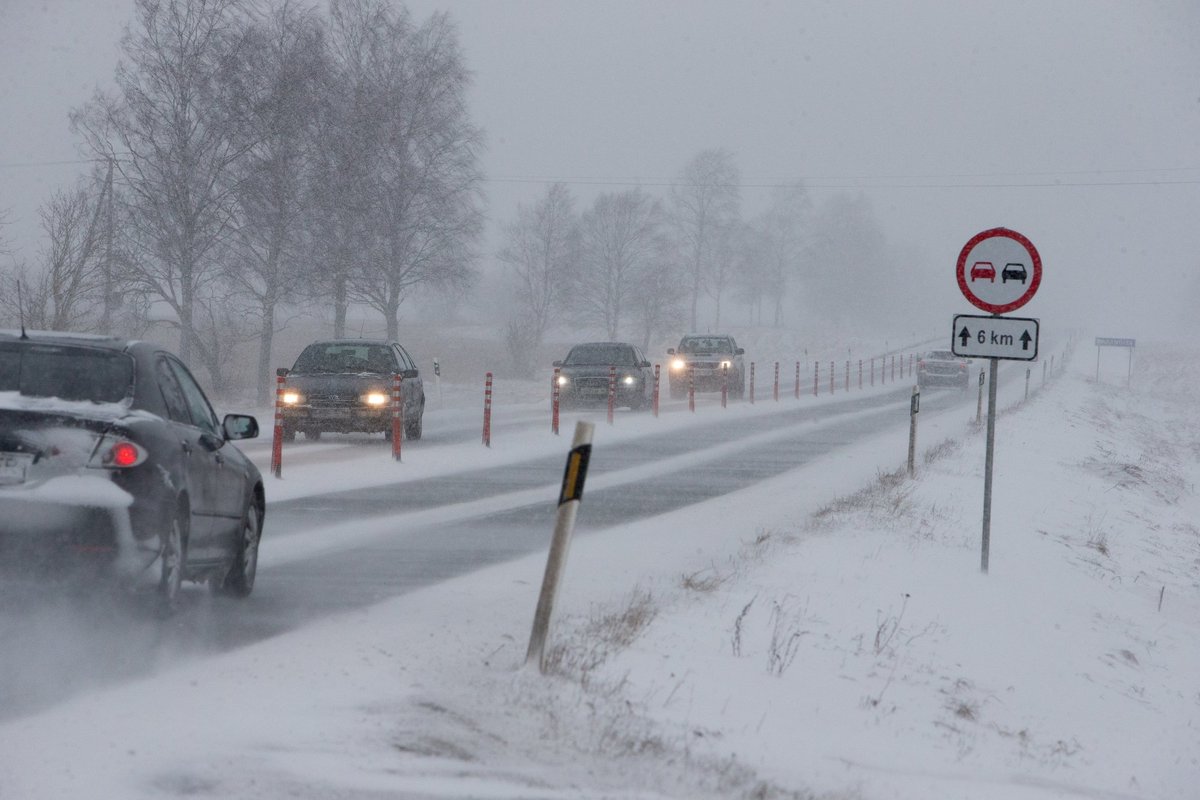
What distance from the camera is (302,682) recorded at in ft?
20.2

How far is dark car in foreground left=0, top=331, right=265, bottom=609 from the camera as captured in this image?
655 cm

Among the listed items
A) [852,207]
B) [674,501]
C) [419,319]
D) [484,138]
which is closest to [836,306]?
[852,207]

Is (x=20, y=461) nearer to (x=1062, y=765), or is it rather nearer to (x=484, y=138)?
(x=1062, y=765)

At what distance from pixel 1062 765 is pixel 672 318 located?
76.0 meters

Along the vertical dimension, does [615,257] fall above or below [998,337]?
above

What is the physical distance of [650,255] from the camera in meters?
85.1

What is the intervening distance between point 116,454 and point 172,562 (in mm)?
715

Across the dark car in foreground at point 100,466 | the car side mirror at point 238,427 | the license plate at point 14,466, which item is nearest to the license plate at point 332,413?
the car side mirror at point 238,427

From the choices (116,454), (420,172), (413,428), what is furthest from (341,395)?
(420,172)

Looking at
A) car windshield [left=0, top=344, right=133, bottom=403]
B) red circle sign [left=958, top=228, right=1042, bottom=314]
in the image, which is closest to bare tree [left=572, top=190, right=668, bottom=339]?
red circle sign [left=958, top=228, right=1042, bottom=314]

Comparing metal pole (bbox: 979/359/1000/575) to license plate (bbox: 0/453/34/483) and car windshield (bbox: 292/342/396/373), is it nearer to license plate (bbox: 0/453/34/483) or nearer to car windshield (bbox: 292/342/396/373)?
license plate (bbox: 0/453/34/483)

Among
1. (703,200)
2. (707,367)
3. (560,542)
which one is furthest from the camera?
(703,200)

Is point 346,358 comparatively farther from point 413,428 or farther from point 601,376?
point 601,376

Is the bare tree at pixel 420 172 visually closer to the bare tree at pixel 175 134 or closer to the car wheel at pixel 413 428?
the bare tree at pixel 175 134
